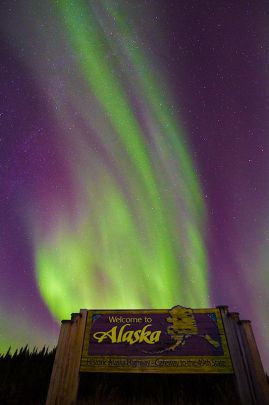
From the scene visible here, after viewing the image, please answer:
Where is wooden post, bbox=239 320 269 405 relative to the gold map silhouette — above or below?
below

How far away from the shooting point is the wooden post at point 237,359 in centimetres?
777

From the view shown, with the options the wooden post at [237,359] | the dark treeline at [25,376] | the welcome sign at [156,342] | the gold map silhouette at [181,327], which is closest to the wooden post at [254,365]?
the wooden post at [237,359]

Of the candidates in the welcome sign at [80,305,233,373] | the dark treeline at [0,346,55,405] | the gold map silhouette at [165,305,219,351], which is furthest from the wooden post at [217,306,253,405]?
the dark treeline at [0,346,55,405]

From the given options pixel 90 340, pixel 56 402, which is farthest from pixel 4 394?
pixel 90 340

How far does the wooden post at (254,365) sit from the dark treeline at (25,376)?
6.28 meters

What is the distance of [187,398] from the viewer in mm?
8797

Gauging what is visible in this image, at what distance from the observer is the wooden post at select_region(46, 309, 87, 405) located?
8098 millimetres

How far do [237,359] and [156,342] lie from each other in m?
2.31

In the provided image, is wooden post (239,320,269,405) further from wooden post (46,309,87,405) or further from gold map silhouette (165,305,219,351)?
wooden post (46,309,87,405)

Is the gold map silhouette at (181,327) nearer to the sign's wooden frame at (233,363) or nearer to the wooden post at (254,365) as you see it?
the sign's wooden frame at (233,363)

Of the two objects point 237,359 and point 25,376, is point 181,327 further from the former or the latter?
point 25,376

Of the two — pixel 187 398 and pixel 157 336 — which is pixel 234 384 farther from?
pixel 157 336

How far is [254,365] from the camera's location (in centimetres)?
812

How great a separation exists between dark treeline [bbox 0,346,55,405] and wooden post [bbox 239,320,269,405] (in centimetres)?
628
